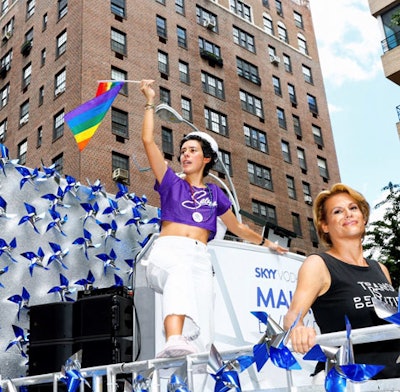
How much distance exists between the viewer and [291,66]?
3909 cm

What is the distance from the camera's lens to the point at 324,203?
9.37 feet

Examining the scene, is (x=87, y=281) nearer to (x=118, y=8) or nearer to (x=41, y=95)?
(x=41, y=95)

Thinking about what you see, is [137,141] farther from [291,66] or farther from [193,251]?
[193,251]

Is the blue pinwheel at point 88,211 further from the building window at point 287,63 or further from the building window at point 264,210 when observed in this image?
the building window at point 287,63

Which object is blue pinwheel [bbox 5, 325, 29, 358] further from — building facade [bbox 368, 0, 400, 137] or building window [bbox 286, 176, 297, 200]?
building window [bbox 286, 176, 297, 200]

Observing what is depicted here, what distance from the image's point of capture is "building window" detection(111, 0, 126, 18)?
28.5m

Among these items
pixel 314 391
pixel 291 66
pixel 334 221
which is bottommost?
pixel 314 391

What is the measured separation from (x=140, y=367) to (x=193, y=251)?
3.91ft

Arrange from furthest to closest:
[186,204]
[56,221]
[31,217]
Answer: [56,221], [31,217], [186,204]

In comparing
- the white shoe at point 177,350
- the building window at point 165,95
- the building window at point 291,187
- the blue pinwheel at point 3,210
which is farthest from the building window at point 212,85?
the white shoe at point 177,350

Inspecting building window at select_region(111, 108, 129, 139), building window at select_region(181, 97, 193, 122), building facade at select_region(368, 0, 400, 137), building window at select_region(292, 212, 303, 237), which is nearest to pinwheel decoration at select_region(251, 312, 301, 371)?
building facade at select_region(368, 0, 400, 137)

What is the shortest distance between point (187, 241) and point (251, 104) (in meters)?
31.6

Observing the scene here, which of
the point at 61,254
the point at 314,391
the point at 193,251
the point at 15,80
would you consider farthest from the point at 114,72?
the point at 314,391

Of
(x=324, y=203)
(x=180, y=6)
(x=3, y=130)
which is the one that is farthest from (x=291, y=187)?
(x=324, y=203)
